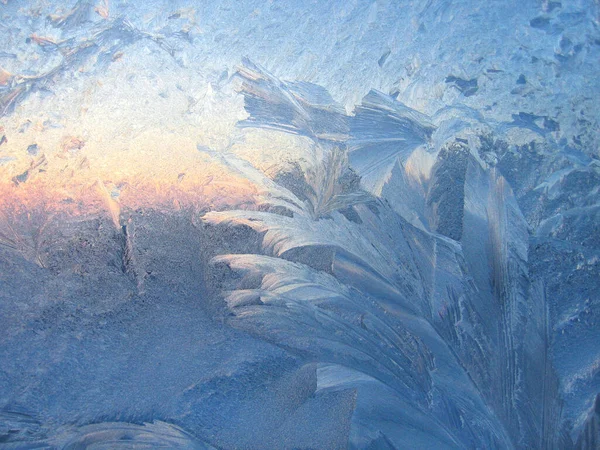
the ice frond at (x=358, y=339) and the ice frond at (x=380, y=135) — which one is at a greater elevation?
the ice frond at (x=380, y=135)

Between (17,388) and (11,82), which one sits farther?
(11,82)

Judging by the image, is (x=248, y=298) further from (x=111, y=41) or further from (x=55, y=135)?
(x=111, y=41)

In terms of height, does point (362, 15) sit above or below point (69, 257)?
above

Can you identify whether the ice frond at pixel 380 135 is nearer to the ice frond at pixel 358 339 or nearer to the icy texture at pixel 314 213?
the icy texture at pixel 314 213

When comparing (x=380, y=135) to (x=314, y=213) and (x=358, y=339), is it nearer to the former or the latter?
(x=314, y=213)

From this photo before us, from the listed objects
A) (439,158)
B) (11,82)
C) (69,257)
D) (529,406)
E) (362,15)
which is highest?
(362,15)

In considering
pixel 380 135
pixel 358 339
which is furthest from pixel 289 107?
pixel 358 339

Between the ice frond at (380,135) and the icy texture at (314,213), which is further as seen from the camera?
the ice frond at (380,135)

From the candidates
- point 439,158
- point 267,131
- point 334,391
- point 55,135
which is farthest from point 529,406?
point 55,135

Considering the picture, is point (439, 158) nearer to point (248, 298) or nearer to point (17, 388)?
point (248, 298)

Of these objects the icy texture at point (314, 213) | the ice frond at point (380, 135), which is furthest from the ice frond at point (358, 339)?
the ice frond at point (380, 135)
